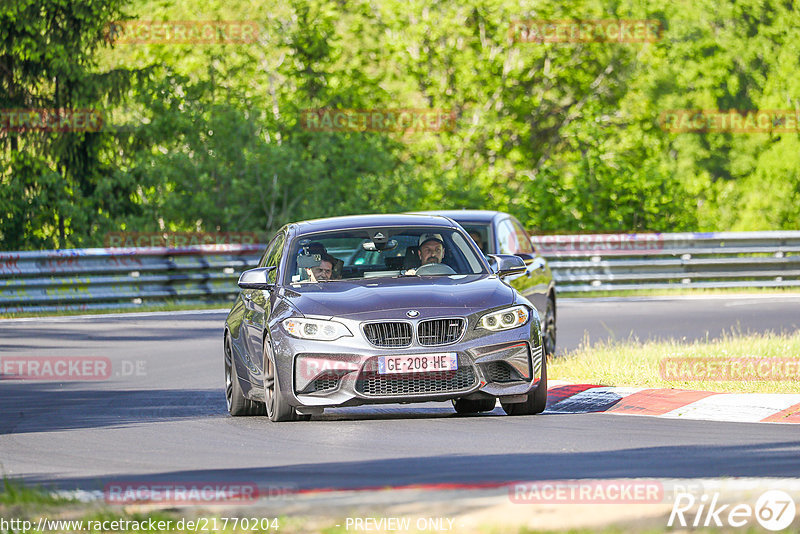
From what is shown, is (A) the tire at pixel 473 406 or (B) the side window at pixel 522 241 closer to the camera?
(A) the tire at pixel 473 406

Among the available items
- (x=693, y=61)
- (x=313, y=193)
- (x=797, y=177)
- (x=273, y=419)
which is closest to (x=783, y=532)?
(x=273, y=419)

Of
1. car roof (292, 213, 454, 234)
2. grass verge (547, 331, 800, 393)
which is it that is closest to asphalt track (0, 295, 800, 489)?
car roof (292, 213, 454, 234)

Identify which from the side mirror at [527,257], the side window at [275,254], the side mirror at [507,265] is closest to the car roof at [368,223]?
the side window at [275,254]

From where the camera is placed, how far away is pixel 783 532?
5625mm

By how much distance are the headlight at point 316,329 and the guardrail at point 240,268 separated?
52.2 feet

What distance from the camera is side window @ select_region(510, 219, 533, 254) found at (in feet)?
53.6

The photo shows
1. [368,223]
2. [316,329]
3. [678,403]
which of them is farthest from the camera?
[368,223]

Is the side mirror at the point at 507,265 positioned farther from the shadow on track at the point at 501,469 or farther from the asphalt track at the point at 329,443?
the shadow on track at the point at 501,469

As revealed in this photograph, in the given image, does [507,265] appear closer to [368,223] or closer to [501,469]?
[368,223]

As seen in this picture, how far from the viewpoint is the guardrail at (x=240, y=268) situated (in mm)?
25703

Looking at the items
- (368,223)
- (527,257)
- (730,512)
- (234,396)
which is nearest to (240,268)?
(527,257)

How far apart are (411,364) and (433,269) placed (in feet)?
4.63

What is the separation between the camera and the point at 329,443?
30.4 feet

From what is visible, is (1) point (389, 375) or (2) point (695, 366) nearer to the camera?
(1) point (389, 375)
